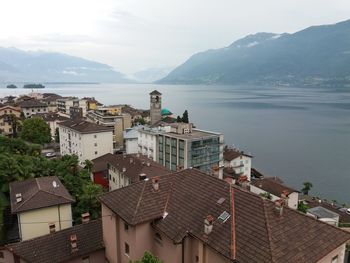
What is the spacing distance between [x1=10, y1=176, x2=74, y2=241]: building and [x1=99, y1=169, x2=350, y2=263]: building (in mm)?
9329

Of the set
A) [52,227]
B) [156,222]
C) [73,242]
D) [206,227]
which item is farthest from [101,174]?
[206,227]

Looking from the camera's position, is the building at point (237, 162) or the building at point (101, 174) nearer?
the building at point (101, 174)

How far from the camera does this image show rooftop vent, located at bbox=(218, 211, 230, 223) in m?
18.2

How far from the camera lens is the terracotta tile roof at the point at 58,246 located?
23219 millimetres

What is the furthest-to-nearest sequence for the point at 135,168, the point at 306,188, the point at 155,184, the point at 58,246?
1. the point at 306,188
2. the point at 135,168
3. the point at 58,246
4. the point at 155,184

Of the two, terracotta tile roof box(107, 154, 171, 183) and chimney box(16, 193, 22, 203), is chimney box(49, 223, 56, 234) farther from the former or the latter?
terracotta tile roof box(107, 154, 171, 183)

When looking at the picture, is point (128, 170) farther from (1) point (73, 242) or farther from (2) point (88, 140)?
(1) point (73, 242)

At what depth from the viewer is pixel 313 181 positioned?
277ft

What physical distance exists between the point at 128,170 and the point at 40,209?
1936 centimetres

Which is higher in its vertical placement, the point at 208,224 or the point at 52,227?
the point at 208,224

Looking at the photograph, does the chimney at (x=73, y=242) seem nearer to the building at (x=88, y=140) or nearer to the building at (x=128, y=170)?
the building at (x=128, y=170)

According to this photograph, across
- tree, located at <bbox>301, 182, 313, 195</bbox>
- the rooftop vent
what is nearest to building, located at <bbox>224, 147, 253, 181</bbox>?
tree, located at <bbox>301, 182, 313, 195</bbox>

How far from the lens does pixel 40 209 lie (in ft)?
99.1

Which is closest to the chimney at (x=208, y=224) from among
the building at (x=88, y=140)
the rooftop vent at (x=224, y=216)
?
the rooftop vent at (x=224, y=216)
